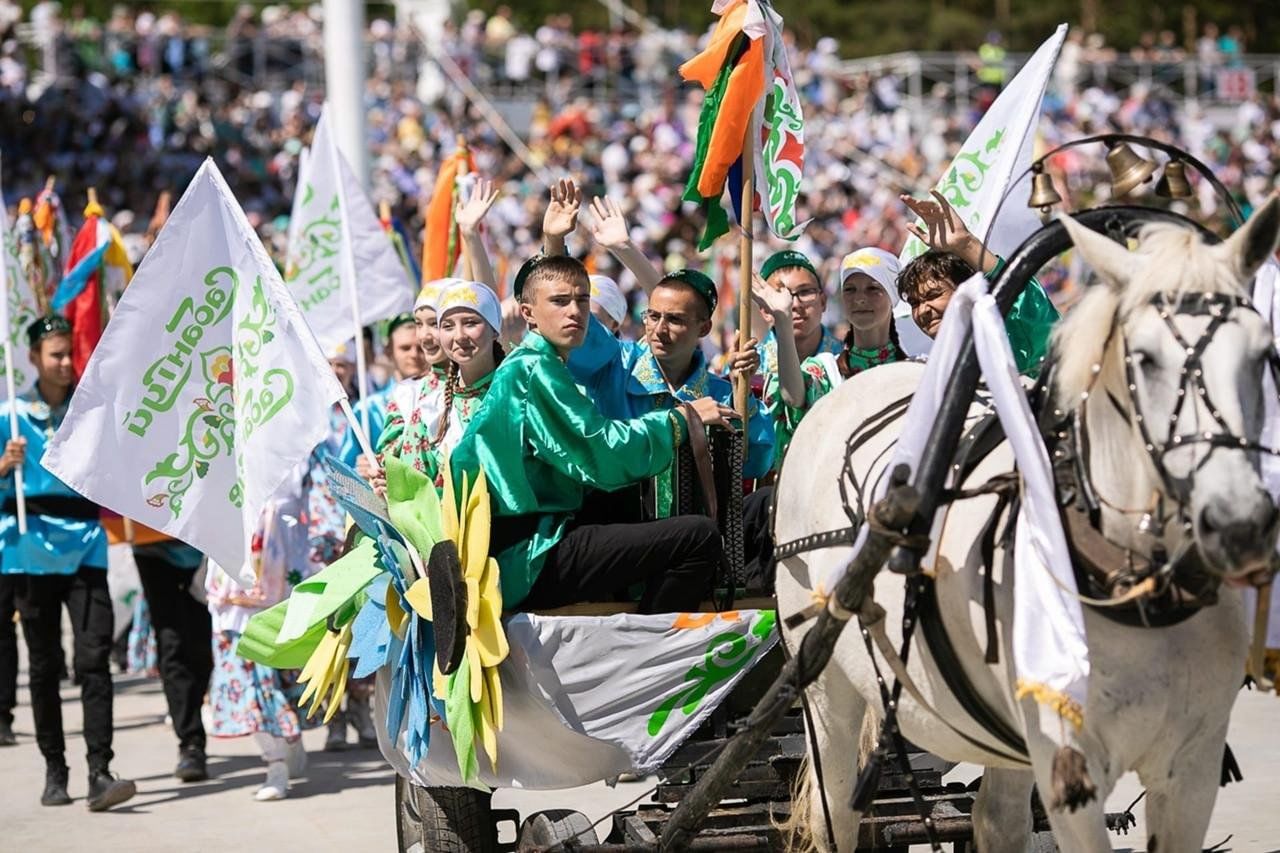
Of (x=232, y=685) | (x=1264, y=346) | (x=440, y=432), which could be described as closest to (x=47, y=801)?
(x=232, y=685)

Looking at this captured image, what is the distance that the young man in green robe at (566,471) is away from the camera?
5.32 m

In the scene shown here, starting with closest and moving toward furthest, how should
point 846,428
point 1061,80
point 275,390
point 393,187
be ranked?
point 846,428
point 275,390
point 393,187
point 1061,80

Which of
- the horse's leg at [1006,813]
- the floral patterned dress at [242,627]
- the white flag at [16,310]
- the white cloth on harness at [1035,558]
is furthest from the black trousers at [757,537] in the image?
A: the white flag at [16,310]

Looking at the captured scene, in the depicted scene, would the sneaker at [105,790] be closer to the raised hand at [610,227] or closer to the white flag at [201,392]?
the white flag at [201,392]

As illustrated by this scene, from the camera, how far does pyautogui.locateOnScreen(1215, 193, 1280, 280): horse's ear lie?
3561 millimetres

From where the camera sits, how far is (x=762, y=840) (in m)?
5.22

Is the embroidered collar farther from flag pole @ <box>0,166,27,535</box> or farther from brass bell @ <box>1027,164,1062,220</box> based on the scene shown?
flag pole @ <box>0,166,27,535</box>

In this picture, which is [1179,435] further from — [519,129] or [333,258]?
[519,129]

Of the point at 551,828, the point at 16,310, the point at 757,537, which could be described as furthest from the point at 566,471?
the point at 16,310

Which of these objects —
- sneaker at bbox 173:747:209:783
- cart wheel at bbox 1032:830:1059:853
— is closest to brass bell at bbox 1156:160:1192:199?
A: cart wheel at bbox 1032:830:1059:853

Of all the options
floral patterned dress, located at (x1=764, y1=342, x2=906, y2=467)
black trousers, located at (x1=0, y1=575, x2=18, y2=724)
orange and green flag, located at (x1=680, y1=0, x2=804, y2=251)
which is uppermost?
orange and green flag, located at (x1=680, y1=0, x2=804, y2=251)

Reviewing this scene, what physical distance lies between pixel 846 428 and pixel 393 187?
20548 mm

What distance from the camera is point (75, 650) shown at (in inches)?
339

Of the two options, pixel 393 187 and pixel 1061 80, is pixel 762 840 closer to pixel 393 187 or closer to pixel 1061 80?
pixel 393 187
